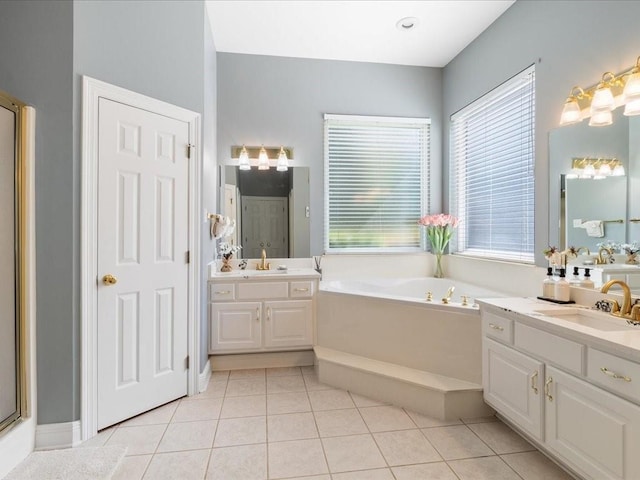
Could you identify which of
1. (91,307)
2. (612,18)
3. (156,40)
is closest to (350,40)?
(156,40)

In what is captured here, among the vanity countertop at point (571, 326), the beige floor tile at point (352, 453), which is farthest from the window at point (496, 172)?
the beige floor tile at point (352, 453)

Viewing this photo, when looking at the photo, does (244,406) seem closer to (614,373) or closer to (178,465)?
(178,465)

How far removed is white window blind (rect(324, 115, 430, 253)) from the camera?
388 cm

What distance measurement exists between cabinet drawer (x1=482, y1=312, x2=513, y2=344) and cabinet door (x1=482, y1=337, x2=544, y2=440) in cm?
5

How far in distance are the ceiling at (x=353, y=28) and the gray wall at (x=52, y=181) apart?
4.42 feet

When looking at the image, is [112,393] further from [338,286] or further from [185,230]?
[338,286]

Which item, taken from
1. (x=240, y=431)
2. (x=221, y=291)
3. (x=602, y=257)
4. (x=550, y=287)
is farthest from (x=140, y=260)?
(x=602, y=257)

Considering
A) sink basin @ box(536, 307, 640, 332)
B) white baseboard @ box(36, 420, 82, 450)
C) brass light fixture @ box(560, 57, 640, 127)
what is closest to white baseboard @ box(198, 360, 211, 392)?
white baseboard @ box(36, 420, 82, 450)

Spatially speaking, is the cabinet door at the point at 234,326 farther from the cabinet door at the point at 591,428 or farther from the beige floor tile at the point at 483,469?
the cabinet door at the point at 591,428

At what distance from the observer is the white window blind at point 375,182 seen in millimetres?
3881

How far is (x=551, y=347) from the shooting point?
1.71 metres

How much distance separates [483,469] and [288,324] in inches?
71.7

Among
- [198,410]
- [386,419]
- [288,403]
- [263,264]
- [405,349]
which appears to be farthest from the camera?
[263,264]

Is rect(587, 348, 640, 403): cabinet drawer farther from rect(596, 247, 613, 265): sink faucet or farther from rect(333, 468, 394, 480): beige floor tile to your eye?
rect(333, 468, 394, 480): beige floor tile
